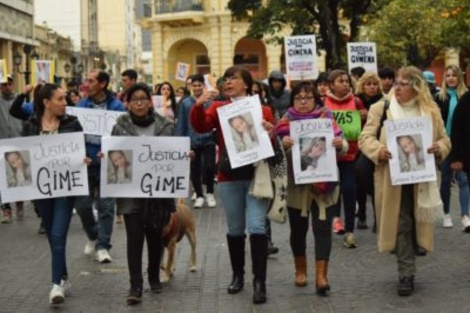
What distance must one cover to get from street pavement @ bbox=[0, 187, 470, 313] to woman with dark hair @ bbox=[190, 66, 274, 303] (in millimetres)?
361

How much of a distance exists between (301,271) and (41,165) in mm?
2566

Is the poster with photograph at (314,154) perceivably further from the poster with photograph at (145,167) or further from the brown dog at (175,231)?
the brown dog at (175,231)

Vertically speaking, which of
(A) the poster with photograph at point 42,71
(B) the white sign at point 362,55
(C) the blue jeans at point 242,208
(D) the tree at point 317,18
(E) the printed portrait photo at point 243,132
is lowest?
(C) the blue jeans at point 242,208

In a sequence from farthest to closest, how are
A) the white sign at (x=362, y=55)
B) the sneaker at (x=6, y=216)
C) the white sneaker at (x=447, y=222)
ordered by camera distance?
the white sign at (x=362, y=55) → the sneaker at (x=6, y=216) → the white sneaker at (x=447, y=222)

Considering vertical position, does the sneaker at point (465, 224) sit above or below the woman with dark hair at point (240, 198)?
below

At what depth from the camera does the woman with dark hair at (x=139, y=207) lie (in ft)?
23.7

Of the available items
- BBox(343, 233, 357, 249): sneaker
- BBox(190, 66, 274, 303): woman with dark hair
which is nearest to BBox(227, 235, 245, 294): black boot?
BBox(190, 66, 274, 303): woman with dark hair

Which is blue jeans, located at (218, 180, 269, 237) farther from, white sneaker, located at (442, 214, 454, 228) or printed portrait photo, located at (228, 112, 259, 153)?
white sneaker, located at (442, 214, 454, 228)

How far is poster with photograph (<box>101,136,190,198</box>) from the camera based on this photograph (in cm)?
727

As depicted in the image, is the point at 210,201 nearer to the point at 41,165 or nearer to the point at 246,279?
the point at 246,279

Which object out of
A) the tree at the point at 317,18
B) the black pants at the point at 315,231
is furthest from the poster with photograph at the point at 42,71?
the tree at the point at 317,18

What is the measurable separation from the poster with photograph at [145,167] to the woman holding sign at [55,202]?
298mm

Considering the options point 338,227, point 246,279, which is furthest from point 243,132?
point 338,227

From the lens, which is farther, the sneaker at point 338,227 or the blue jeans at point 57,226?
the sneaker at point 338,227
